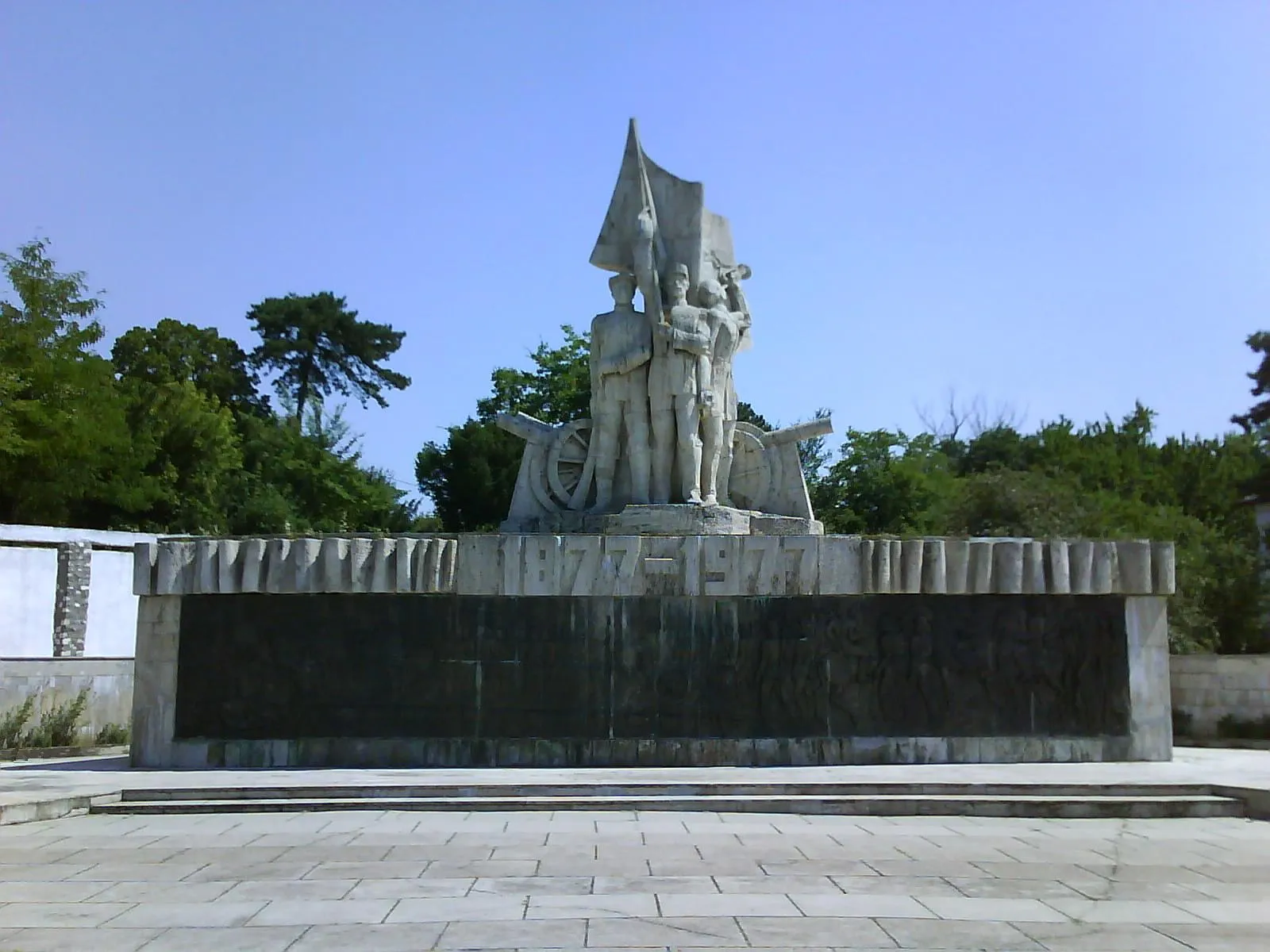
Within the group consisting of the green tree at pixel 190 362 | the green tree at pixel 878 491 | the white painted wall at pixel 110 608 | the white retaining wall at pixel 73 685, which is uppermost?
the green tree at pixel 190 362

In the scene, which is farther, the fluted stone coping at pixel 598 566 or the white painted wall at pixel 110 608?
the white painted wall at pixel 110 608

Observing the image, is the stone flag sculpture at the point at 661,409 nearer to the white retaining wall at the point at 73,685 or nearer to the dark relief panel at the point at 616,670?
the dark relief panel at the point at 616,670

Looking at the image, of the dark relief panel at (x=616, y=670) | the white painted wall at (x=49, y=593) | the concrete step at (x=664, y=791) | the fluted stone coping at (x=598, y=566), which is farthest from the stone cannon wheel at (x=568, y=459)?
the white painted wall at (x=49, y=593)

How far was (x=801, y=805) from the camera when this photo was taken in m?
11.8

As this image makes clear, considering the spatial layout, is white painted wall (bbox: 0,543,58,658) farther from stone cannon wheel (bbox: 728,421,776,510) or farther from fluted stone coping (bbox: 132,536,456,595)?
stone cannon wheel (bbox: 728,421,776,510)

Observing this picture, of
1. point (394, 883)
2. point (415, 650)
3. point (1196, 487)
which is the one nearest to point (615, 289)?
point (415, 650)

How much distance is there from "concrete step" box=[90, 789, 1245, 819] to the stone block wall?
7.11 metres

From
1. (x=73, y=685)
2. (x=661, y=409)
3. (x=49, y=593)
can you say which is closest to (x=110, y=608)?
(x=49, y=593)

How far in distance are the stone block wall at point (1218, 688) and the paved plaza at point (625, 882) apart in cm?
768

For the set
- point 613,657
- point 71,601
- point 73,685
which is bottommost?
point 73,685

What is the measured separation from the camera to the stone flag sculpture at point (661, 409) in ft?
56.5

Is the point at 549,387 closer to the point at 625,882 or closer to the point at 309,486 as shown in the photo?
the point at 309,486

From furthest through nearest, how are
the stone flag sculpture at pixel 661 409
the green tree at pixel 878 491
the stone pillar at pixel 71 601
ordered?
the green tree at pixel 878 491
the stone pillar at pixel 71 601
the stone flag sculpture at pixel 661 409

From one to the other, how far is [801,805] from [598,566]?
156 inches
